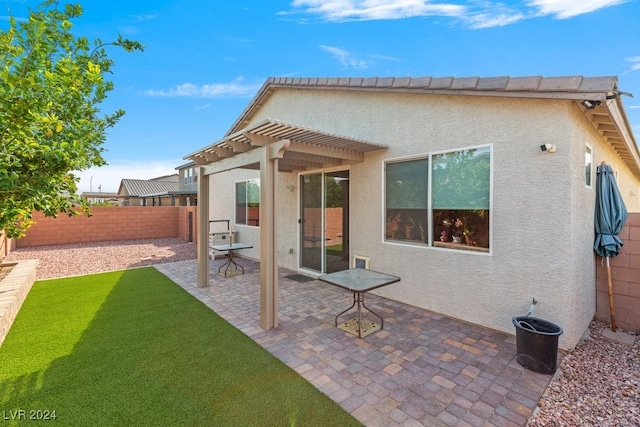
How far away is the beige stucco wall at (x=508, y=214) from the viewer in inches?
154

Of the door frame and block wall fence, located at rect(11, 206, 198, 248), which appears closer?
the door frame

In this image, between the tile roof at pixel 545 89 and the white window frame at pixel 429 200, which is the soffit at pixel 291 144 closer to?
the white window frame at pixel 429 200

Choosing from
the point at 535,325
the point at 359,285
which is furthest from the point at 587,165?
the point at 359,285

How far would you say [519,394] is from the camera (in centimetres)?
302

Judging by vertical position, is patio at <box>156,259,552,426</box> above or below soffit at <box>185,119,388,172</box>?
below

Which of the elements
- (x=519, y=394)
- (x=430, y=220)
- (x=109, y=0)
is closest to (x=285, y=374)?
(x=519, y=394)

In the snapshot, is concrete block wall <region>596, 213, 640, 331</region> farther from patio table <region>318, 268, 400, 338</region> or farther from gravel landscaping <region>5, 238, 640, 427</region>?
patio table <region>318, 268, 400, 338</region>

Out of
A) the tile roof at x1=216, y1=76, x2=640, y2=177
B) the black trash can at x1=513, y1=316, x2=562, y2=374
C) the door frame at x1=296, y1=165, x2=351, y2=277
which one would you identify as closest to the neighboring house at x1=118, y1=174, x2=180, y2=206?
the door frame at x1=296, y1=165, x2=351, y2=277

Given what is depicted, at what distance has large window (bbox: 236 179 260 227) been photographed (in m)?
10.1

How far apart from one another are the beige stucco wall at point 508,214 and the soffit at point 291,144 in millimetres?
700

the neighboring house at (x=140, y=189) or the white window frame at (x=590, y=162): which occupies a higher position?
the neighboring house at (x=140, y=189)

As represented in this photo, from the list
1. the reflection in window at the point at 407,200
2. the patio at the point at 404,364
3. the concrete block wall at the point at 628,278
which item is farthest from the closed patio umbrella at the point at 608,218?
the reflection in window at the point at 407,200

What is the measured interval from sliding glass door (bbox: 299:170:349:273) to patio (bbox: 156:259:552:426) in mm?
1701

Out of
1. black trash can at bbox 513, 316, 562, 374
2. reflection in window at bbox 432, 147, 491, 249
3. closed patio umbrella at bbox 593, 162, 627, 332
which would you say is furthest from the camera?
closed patio umbrella at bbox 593, 162, 627, 332
